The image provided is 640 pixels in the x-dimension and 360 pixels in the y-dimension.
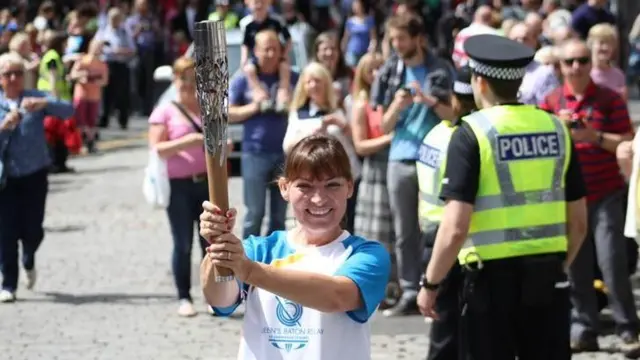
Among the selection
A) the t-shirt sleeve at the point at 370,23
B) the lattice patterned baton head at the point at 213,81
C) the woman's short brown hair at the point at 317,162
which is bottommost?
the t-shirt sleeve at the point at 370,23

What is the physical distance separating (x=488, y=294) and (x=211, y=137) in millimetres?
2444

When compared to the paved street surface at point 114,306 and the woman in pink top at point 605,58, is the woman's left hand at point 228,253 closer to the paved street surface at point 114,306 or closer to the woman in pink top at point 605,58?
the paved street surface at point 114,306

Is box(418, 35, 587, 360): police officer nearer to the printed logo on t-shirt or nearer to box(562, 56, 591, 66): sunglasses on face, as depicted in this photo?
the printed logo on t-shirt

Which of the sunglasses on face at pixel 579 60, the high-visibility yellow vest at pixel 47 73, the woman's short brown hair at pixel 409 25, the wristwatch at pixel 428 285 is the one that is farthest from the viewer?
the high-visibility yellow vest at pixel 47 73

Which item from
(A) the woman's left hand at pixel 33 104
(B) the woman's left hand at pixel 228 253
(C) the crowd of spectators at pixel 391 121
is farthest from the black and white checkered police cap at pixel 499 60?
(A) the woman's left hand at pixel 33 104

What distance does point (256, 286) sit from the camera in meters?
4.60

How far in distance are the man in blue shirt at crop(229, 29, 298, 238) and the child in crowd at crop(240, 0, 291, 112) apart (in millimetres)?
60

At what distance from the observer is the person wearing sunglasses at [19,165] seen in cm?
1175

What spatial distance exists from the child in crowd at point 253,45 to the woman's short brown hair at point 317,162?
663 cm

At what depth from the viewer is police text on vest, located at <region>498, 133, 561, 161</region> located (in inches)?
Result: 253

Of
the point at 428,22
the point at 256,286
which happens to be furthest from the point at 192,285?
the point at 428,22


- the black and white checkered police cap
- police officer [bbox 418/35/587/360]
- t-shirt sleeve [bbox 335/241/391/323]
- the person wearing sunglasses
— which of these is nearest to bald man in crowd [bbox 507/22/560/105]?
the person wearing sunglasses

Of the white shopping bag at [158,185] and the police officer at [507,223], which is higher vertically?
the police officer at [507,223]

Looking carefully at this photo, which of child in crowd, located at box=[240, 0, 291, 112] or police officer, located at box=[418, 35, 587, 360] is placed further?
child in crowd, located at box=[240, 0, 291, 112]
